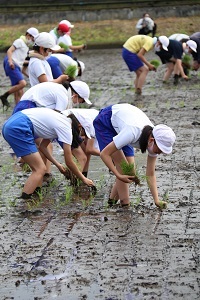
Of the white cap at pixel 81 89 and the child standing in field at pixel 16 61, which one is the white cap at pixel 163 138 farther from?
the child standing in field at pixel 16 61

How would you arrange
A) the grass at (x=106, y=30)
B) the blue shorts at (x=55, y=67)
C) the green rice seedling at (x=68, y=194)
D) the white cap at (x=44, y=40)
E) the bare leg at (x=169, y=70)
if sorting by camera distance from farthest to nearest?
the grass at (x=106, y=30) < the bare leg at (x=169, y=70) < the blue shorts at (x=55, y=67) < the white cap at (x=44, y=40) < the green rice seedling at (x=68, y=194)

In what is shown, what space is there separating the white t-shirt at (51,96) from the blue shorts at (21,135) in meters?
1.07

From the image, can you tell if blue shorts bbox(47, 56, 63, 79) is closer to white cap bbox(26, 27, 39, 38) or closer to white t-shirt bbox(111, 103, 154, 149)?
white cap bbox(26, 27, 39, 38)

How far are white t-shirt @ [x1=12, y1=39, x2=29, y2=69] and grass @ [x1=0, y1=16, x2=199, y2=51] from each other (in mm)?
13744

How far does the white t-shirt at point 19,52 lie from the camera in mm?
16484

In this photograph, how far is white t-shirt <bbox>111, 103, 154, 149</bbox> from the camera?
345 inches

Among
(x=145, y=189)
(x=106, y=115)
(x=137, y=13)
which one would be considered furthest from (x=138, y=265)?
(x=137, y=13)

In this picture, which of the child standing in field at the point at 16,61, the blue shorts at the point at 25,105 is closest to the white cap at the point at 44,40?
the blue shorts at the point at 25,105

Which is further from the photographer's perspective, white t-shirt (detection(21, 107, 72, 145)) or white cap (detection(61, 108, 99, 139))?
white cap (detection(61, 108, 99, 139))

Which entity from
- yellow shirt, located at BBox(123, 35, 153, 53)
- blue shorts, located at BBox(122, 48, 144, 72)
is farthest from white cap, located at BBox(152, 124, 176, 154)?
blue shorts, located at BBox(122, 48, 144, 72)

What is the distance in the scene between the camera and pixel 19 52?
54.1 ft

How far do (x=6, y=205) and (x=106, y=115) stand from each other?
145 cm

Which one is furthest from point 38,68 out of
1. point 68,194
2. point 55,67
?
point 68,194

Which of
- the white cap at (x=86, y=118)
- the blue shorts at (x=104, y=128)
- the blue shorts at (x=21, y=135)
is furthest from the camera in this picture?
the white cap at (x=86, y=118)
